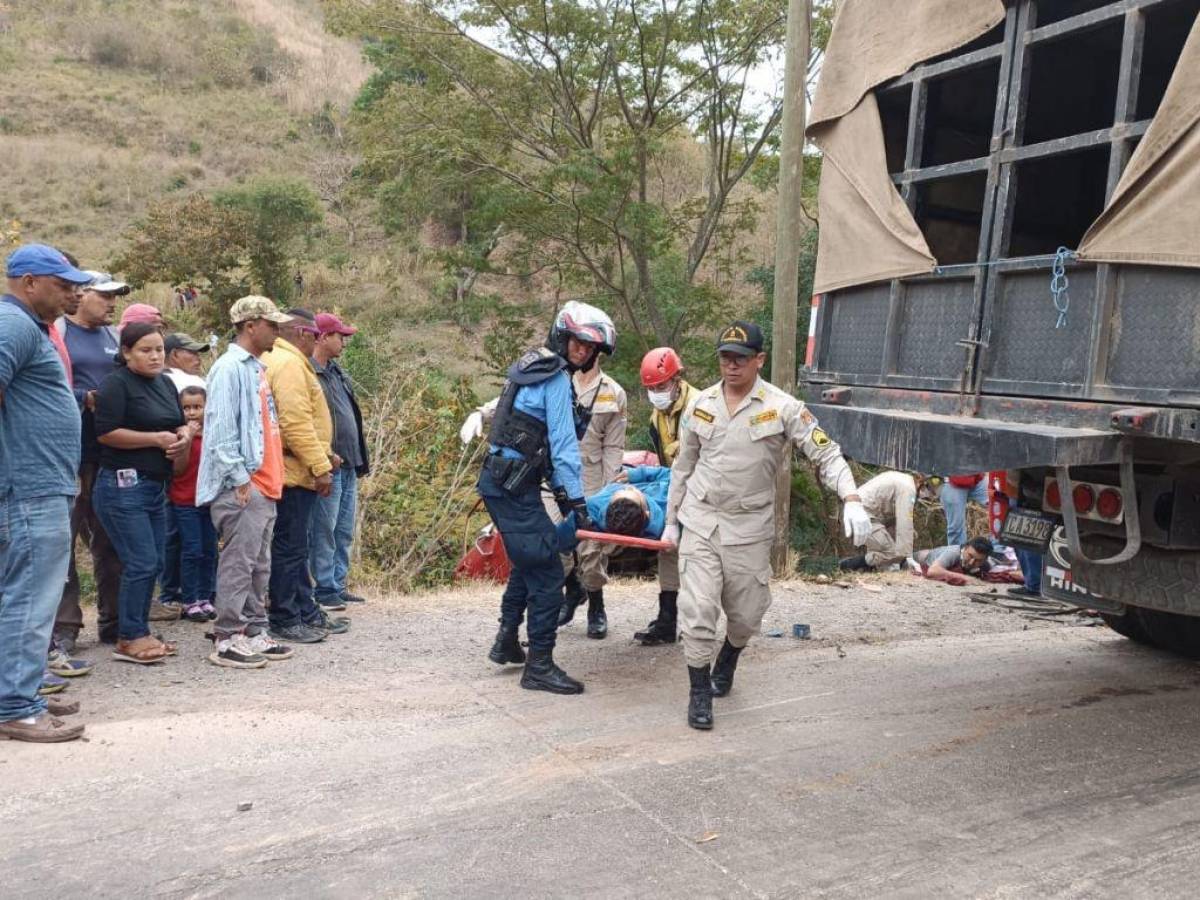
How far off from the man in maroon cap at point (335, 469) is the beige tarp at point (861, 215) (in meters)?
3.22

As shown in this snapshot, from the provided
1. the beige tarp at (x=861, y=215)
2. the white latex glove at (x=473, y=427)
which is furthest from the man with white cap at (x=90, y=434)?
the beige tarp at (x=861, y=215)

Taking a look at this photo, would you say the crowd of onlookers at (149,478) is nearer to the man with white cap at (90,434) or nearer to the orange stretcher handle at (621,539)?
the man with white cap at (90,434)

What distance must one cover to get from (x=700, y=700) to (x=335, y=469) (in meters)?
3.15

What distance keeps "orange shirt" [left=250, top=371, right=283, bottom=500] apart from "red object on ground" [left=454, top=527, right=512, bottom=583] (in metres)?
3.05

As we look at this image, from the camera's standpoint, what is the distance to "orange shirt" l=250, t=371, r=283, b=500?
5492 mm

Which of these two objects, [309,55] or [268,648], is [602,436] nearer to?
[268,648]

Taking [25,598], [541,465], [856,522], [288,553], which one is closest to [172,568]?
[288,553]

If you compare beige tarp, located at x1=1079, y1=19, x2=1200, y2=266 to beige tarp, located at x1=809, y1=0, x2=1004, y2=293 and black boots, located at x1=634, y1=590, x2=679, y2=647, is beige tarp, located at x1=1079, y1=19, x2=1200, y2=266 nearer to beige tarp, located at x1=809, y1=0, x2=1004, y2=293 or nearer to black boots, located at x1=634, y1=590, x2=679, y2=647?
beige tarp, located at x1=809, y1=0, x2=1004, y2=293

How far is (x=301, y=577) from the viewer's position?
6020mm

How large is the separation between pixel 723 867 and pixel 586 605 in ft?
13.2

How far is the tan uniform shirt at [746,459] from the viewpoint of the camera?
4.89 meters

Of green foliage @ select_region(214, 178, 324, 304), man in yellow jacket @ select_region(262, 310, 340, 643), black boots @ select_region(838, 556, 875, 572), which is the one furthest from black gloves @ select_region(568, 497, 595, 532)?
green foliage @ select_region(214, 178, 324, 304)

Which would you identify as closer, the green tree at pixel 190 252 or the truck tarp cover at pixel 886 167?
the truck tarp cover at pixel 886 167

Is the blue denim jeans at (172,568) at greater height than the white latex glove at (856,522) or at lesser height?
lesser
